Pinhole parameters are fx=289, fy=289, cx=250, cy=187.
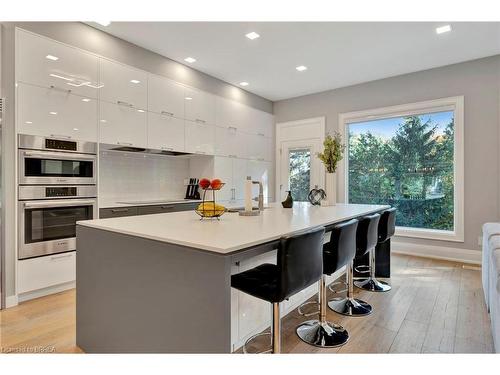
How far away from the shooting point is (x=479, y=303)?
274 cm

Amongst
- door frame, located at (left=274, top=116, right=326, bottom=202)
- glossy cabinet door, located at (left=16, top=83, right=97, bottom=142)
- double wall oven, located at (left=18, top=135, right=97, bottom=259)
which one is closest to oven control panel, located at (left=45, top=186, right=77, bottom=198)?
double wall oven, located at (left=18, top=135, right=97, bottom=259)

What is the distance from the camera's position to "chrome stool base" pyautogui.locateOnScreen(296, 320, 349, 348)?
6.63ft

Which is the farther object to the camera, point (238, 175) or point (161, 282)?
point (238, 175)

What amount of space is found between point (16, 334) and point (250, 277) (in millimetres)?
1949

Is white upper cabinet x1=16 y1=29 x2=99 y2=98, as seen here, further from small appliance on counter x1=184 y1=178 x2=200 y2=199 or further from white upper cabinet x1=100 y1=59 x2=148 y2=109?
small appliance on counter x1=184 y1=178 x2=200 y2=199

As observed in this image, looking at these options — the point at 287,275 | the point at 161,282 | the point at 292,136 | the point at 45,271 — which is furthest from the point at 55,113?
the point at 292,136

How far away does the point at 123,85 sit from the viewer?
11.8 feet

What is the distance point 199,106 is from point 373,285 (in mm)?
3506

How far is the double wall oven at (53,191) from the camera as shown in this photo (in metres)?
2.78

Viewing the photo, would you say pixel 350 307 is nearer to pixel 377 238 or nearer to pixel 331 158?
pixel 377 238

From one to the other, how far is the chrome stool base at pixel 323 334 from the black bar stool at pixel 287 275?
1.87ft

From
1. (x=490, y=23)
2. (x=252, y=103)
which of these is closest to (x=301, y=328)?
(x=490, y=23)

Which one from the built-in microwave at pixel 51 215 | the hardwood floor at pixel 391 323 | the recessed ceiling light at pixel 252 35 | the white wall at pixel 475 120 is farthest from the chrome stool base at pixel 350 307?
the recessed ceiling light at pixel 252 35
